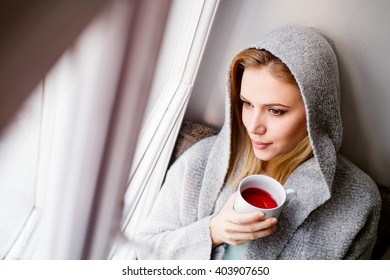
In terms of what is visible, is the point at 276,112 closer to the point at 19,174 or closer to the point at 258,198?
the point at 258,198

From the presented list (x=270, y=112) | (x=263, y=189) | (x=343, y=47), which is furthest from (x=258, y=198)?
(x=343, y=47)

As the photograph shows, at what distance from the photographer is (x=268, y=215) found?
0.52 metres

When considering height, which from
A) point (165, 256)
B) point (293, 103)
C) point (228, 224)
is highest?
point (293, 103)

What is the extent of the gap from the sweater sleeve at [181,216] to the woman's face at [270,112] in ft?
0.41

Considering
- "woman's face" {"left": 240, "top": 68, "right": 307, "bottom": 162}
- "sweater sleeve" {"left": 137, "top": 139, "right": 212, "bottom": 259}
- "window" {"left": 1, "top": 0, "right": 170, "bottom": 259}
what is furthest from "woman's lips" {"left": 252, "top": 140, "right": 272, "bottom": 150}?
"window" {"left": 1, "top": 0, "right": 170, "bottom": 259}

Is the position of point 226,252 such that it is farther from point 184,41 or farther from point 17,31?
point 17,31

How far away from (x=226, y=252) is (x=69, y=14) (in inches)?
20.2

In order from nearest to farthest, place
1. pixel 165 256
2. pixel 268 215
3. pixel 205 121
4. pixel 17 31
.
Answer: pixel 17 31 < pixel 268 215 < pixel 165 256 < pixel 205 121

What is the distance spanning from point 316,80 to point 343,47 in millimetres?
127

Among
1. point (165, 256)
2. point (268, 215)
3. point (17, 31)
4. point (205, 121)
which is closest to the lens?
point (17, 31)

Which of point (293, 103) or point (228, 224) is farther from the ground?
point (293, 103)

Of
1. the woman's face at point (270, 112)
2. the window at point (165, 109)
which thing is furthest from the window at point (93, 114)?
the woman's face at point (270, 112)
